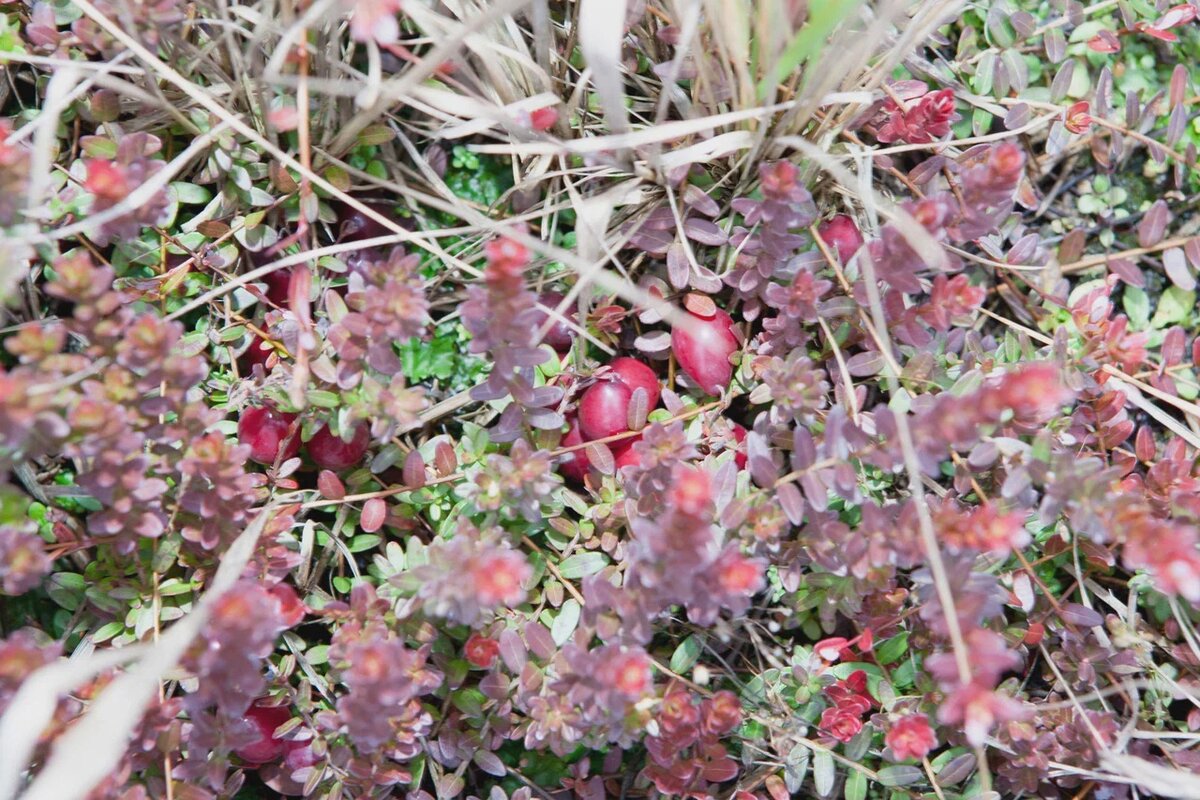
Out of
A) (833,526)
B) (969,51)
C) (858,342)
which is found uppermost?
(969,51)

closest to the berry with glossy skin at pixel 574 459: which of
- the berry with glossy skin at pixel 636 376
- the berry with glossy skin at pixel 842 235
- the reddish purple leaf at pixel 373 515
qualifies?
the berry with glossy skin at pixel 636 376

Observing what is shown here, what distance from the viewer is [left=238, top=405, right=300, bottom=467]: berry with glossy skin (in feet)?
7.64

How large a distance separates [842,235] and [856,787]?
1371mm

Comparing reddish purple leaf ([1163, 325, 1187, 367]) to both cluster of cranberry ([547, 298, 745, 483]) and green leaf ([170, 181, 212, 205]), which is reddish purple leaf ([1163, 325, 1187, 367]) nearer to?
cluster of cranberry ([547, 298, 745, 483])

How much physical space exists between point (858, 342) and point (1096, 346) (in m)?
0.57

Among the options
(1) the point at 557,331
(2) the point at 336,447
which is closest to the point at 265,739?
(2) the point at 336,447

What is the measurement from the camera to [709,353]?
240 cm

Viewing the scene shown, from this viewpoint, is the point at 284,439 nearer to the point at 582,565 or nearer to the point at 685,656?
the point at 582,565

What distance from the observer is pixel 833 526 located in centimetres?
211

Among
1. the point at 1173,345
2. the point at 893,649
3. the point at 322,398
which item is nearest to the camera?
the point at 322,398

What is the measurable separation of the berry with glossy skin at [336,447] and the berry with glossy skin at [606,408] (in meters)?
0.54

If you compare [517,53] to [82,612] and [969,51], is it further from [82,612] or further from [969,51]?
[82,612]

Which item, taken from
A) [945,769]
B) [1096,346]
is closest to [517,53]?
[1096,346]

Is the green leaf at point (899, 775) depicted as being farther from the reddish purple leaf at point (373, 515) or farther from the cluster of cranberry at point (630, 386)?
the reddish purple leaf at point (373, 515)
